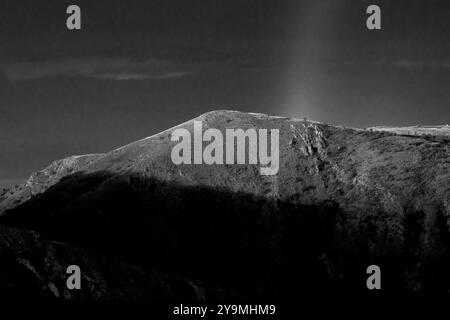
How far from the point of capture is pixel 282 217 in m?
174

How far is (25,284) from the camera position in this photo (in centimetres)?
7675

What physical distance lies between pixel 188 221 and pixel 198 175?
17.0 m

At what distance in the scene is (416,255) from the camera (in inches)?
6201

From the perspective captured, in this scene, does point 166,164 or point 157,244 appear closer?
point 157,244

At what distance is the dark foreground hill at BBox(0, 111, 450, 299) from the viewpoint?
160 meters

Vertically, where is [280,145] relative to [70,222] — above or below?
above

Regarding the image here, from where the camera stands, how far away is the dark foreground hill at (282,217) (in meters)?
160

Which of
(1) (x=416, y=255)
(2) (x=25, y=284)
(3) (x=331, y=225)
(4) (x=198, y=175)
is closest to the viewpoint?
(2) (x=25, y=284)

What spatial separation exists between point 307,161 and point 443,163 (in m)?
35.9

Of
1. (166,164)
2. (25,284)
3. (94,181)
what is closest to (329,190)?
(166,164)

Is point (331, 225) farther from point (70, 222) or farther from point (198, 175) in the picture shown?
point (70, 222)

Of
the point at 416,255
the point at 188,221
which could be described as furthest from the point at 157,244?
the point at 416,255

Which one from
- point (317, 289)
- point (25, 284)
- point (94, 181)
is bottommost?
point (317, 289)

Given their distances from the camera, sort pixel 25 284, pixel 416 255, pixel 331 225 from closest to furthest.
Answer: pixel 25 284 < pixel 416 255 < pixel 331 225
